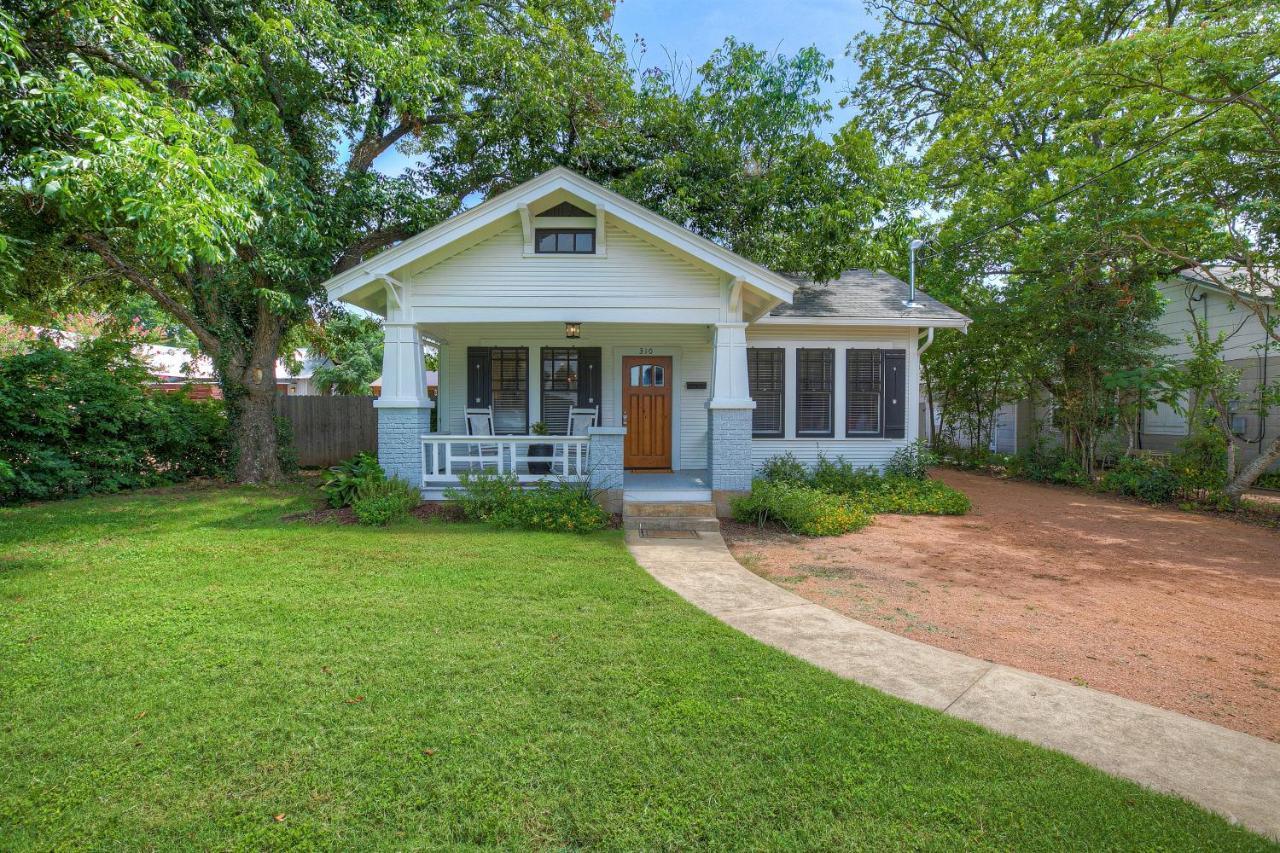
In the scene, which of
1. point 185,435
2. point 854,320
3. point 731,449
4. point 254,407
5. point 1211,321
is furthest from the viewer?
point 1211,321

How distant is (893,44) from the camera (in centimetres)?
1917

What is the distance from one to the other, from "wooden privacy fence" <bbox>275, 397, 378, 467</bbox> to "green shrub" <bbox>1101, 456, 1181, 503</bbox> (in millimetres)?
15572

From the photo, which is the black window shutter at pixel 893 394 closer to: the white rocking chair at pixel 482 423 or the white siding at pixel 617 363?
the white siding at pixel 617 363

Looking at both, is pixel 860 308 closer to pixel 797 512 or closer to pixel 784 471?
pixel 784 471

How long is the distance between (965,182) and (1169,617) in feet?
52.9

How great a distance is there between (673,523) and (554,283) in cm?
376

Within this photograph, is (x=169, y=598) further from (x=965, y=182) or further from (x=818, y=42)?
(x=965, y=182)

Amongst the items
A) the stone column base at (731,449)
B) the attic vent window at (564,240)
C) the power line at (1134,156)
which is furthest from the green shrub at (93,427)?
the power line at (1134,156)

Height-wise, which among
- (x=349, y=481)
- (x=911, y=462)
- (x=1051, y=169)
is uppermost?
(x=1051, y=169)

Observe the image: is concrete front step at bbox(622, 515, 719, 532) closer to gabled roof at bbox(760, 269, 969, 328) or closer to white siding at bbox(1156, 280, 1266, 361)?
gabled roof at bbox(760, 269, 969, 328)

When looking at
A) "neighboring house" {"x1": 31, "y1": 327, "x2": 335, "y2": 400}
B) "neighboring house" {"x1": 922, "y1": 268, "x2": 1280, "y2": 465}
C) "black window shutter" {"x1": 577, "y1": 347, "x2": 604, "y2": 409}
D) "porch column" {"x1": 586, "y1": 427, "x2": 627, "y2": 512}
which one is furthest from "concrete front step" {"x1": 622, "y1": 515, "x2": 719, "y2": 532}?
"neighboring house" {"x1": 922, "y1": 268, "x2": 1280, "y2": 465}

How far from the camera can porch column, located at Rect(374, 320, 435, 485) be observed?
836 centimetres

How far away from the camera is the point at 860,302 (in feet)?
35.2

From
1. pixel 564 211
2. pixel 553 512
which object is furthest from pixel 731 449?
pixel 564 211
